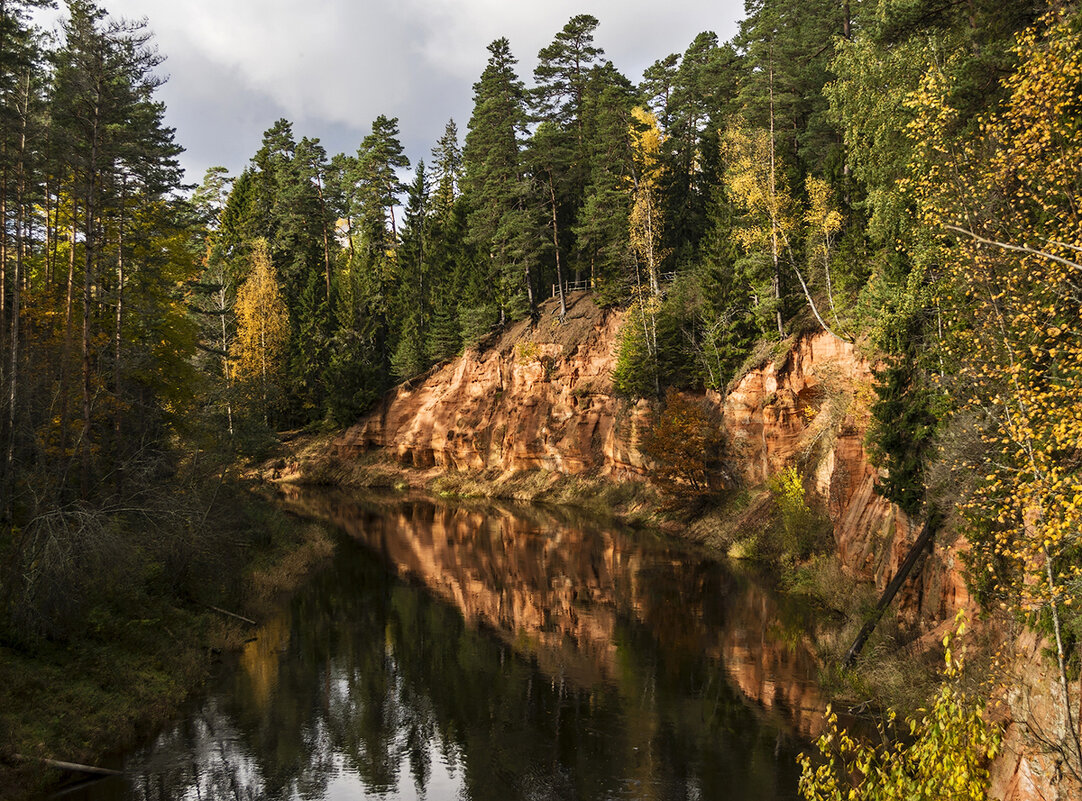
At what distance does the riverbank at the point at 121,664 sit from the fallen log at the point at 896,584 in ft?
57.5

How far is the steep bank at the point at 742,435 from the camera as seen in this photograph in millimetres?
11781

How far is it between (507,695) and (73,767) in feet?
32.3

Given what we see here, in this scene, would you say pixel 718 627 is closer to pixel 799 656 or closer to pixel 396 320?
pixel 799 656

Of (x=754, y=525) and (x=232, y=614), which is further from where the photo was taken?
(x=754, y=525)

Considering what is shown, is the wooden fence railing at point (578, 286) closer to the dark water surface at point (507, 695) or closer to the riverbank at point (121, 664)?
the dark water surface at point (507, 695)

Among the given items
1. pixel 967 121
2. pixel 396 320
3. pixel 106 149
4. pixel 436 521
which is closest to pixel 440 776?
pixel 967 121

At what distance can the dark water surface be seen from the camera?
48.8ft

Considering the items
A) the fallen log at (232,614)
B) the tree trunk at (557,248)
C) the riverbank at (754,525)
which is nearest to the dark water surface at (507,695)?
the fallen log at (232,614)

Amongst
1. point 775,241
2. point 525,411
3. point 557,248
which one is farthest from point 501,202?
point 775,241

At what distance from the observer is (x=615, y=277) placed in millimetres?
51969

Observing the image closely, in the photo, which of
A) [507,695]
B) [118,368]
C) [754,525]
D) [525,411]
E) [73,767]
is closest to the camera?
[73,767]

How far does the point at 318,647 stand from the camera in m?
23.1

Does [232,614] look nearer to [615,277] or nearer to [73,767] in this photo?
[73,767]

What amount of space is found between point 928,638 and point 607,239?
40745 millimetres
